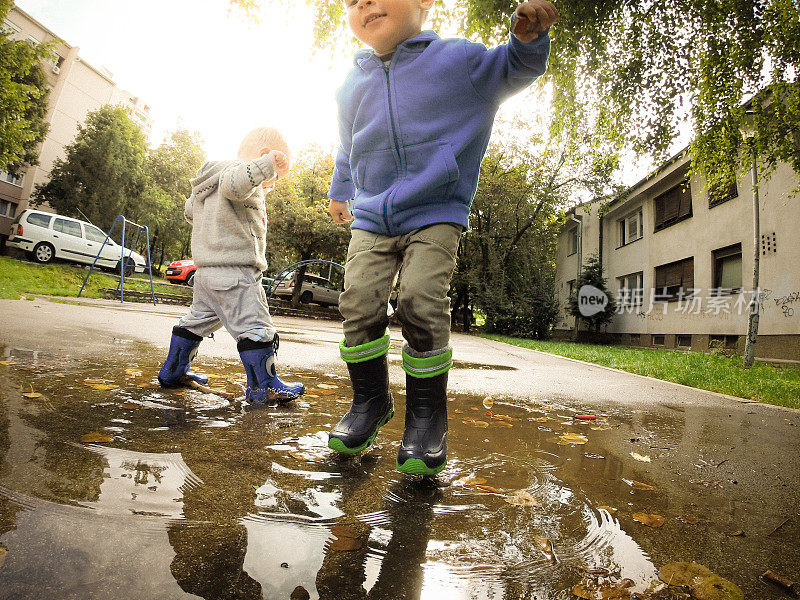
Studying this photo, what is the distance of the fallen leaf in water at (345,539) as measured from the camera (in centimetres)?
110

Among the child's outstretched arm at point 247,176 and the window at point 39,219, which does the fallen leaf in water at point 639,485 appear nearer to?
the child's outstretched arm at point 247,176

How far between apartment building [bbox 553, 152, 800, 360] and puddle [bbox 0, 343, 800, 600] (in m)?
6.54

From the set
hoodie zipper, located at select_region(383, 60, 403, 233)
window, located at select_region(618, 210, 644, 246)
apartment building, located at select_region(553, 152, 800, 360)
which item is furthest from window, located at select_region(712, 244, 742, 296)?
hoodie zipper, located at select_region(383, 60, 403, 233)

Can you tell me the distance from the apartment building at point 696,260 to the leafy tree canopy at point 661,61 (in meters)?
1.95

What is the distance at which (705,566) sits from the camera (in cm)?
116

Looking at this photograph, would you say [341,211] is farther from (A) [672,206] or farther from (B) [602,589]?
(A) [672,206]

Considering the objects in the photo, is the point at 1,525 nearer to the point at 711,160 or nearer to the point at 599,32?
the point at 599,32

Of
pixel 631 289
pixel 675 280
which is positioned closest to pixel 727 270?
pixel 675 280

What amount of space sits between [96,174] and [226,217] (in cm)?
3063

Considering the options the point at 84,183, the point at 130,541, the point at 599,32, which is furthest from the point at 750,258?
the point at 84,183

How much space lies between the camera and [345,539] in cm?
114

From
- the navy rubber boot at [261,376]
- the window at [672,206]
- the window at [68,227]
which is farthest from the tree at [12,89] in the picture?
the window at [672,206]

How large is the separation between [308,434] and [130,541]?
1053 mm

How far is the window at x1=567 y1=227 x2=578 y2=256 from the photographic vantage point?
25.1 meters
